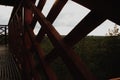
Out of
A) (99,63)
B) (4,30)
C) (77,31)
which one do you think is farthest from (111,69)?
(77,31)

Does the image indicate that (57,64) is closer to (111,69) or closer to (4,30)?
(111,69)

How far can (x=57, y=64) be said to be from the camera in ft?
60.1

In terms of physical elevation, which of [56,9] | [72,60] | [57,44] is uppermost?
[56,9]

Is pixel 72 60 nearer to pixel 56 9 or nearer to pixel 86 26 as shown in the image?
pixel 86 26

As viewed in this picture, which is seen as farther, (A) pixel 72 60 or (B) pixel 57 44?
(B) pixel 57 44

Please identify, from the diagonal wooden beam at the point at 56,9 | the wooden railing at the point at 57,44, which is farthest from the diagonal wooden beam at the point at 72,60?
the diagonal wooden beam at the point at 56,9

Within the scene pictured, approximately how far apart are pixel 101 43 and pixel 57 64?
445 cm

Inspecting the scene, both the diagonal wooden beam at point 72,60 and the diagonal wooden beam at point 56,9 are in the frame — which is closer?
the diagonal wooden beam at point 72,60

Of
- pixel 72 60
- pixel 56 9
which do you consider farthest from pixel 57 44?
pixel 56 9

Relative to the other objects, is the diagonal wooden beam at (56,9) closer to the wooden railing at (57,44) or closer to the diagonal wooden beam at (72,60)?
the wooden railing at (57,44)

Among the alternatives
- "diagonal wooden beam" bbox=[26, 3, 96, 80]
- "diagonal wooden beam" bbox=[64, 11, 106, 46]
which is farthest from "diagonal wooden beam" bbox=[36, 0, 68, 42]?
"diagonal wooden beam" bbox=[64, 11, 106, 46]

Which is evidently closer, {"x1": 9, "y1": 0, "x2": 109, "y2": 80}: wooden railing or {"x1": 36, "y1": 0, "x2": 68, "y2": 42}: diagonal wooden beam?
{"x1": 9, "y1": 0, "x2": 109, "y2": 80}: wooden railing

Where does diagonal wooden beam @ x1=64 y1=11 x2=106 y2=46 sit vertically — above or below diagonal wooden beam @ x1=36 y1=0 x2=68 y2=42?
below

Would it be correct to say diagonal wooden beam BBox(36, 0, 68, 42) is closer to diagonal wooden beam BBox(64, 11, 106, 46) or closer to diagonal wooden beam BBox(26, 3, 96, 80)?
diagonal wooden beam BBox(26, 3, 96, 80)
